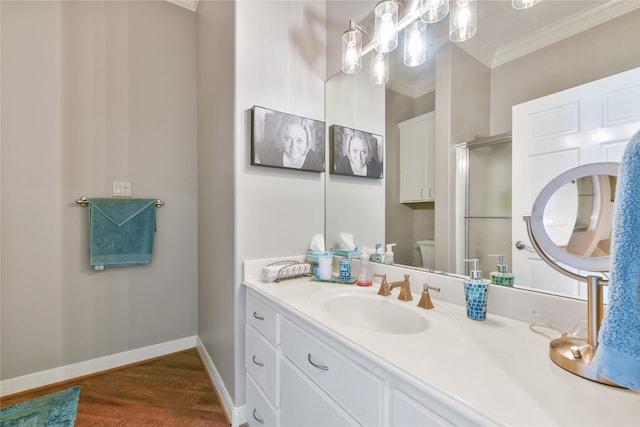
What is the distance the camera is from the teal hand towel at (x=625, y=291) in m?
0.38

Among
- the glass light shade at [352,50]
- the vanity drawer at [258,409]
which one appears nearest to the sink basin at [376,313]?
the vanity drawer at [258,409]

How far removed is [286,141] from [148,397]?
5.62ft

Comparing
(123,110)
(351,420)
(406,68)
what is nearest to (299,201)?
(406,68)

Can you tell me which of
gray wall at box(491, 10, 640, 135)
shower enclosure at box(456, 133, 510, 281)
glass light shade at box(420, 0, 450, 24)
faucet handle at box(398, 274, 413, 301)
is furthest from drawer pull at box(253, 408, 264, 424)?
glass light shade at box(420, 0, 450, 24)

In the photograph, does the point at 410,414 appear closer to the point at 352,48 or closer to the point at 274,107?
the point at 274,107

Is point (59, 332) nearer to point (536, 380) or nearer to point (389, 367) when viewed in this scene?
point (389, 367)

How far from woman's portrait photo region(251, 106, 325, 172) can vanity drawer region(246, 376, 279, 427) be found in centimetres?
108

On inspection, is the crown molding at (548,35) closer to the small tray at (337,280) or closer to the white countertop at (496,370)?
the white countertop at (496,370)

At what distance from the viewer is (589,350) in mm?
560

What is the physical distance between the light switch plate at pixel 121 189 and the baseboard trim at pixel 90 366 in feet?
3.70

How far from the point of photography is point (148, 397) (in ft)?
5.30

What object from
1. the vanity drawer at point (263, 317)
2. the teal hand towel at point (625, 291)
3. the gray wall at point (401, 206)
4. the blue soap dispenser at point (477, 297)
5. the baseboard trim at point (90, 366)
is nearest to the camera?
the teal hand towel at point (625, 291)

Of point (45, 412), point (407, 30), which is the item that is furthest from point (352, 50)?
point (45, 412)

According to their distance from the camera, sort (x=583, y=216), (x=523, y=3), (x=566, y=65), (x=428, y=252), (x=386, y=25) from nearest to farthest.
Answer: (x=583, y=216) < (x=566, y=65) < (x=523, y=3) < (x=428, y=252) < (x=386, y=25)
